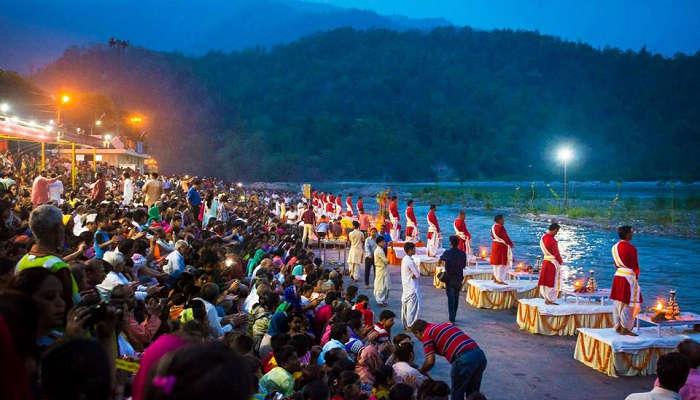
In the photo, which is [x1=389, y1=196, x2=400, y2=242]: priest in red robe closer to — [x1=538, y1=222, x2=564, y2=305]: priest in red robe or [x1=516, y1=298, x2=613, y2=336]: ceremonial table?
[x1=538, y1=222, x2=564, y2=305]: priest in red robe

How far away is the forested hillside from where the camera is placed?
327 feet

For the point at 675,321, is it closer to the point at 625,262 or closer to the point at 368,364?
the point at 625,262

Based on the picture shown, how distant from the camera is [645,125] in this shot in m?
149

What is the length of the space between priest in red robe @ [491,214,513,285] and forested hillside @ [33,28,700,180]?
75.7 m

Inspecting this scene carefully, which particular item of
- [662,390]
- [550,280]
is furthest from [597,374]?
[662,390]

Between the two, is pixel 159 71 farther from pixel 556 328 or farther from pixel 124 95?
pixel 556 328

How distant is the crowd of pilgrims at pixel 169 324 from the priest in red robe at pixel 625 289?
12.5ft

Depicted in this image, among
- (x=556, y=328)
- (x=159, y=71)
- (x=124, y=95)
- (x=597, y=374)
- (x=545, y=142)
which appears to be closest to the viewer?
(x=597, y=374)

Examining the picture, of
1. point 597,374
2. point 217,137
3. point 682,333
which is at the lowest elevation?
point 597,374

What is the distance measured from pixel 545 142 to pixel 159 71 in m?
99.1

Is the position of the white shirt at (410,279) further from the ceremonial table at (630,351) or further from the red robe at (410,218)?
the red robe at (410,218)

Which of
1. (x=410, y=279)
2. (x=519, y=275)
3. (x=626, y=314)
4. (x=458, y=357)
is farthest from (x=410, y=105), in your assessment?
(x=458, y=357)

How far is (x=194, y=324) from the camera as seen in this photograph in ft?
13.8

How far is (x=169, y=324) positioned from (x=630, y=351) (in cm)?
662
